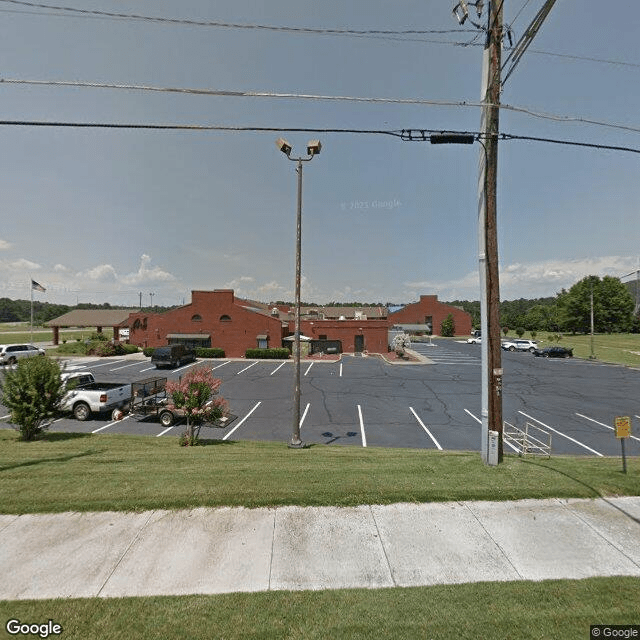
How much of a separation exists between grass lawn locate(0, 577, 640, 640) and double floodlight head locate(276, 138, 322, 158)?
975cm

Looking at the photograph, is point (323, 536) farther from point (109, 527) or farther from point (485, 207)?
point (485, 207)

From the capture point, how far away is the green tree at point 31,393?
29.6 ft

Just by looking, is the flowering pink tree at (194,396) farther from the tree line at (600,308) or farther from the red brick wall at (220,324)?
the tree line at (600,308)

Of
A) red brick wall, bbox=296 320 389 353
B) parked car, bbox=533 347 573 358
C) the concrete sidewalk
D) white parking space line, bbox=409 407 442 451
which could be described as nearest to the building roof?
red brick wall, bbox=296 320 389 353

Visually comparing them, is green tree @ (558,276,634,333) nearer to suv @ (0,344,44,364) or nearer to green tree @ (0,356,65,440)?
green tree @ (0,356,65,440)

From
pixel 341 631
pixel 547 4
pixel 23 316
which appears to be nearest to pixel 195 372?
pixel 341 631

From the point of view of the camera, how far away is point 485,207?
6.82 m

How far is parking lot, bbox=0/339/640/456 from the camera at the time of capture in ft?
38.2

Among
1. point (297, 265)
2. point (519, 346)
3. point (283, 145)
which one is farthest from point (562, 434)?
point (519, 346)

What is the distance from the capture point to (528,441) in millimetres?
10148

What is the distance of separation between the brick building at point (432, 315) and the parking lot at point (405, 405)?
44516mm

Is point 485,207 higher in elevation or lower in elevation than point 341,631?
higher

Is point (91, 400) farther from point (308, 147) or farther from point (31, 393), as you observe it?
point (308, 147)

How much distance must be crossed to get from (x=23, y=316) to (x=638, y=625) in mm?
188936
